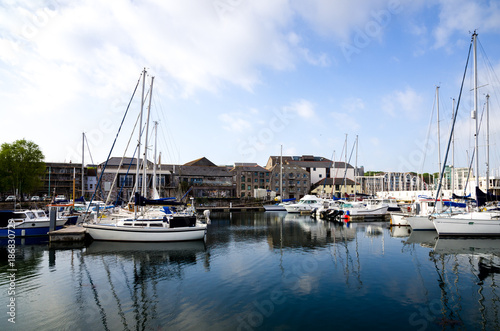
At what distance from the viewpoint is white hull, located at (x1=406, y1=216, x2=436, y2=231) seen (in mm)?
32156

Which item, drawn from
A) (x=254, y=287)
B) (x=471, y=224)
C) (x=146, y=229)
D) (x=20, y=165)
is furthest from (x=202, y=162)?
(x=254, y=287)

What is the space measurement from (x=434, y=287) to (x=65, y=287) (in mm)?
17956

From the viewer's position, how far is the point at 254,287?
47.9 ft

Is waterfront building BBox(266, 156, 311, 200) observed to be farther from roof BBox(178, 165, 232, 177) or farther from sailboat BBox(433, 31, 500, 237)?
sailboat BBox(433, 31, 500, 237)

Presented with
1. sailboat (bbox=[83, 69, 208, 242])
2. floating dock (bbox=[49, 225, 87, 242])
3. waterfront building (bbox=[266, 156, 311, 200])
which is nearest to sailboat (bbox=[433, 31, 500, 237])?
sailboat (bbox=[83, 69, 208, 242])

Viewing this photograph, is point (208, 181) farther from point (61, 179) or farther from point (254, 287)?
point (254, 287)

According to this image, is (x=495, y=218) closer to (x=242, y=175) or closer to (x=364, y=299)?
(x=364, y=299)

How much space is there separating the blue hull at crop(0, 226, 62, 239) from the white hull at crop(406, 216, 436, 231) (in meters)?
37.9

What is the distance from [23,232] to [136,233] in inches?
493

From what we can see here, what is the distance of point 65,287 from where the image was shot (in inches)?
574

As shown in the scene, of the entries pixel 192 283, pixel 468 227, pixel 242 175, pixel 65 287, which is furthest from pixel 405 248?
pixel 242 175

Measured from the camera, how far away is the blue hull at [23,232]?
28.1 metres

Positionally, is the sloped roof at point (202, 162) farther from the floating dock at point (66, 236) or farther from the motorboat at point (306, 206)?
the floating dock at point (66, 236)

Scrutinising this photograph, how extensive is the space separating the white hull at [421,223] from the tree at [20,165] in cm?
6852
